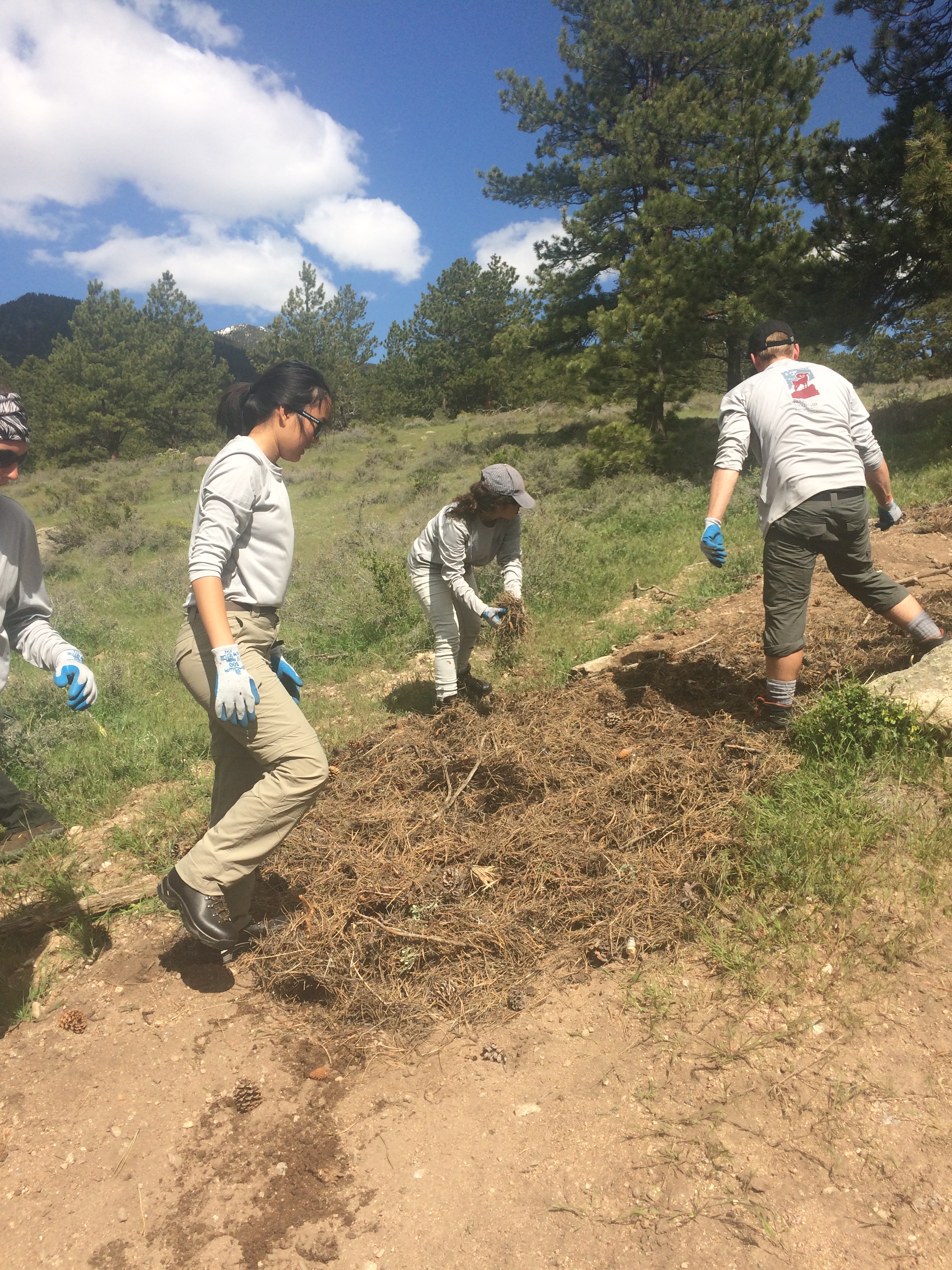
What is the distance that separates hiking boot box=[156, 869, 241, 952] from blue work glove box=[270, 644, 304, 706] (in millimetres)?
740

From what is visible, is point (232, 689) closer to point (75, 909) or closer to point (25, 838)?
point (75, 909)

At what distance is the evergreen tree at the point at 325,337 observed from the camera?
33.7 metres

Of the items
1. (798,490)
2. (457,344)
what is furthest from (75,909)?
(457,344)

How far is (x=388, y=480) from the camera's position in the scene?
18094 millimetres

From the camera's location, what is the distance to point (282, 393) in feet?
8.24

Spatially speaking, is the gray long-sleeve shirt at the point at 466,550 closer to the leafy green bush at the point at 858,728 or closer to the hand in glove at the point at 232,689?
the leafy green bush at the point at 858,728

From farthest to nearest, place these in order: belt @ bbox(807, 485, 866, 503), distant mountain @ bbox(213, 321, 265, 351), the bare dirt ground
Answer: distant mountain @ bbox(213, 321, 265, 351) → belt @ bbox(807, 485, 866, 503) → the bare dirt ground

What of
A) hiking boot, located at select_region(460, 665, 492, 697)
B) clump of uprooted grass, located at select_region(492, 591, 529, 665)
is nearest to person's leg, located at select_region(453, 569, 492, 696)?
hiking boot, located at select_region(460, 665, 492, 697)

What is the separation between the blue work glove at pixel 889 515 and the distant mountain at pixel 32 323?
85.5m

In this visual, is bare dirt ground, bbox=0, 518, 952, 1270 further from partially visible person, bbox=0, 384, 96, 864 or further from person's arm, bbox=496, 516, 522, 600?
person's arm, bbox=496, 516, 522, 600

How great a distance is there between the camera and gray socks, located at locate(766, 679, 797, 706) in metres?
3.26

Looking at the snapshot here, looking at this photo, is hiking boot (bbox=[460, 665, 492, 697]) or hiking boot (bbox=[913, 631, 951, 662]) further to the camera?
hiking boot (bbox=[460, 665, 492, 697])

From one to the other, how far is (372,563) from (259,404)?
445cm

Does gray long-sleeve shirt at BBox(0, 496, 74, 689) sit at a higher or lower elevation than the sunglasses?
lower
